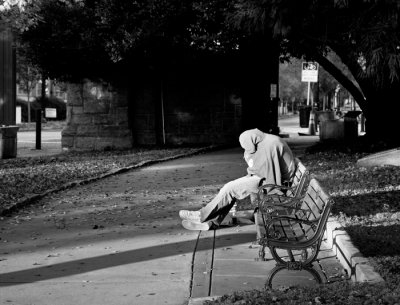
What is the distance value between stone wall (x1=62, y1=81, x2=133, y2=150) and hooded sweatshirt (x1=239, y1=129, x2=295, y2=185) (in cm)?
1454

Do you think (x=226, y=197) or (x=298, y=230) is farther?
(x=226, y=197)

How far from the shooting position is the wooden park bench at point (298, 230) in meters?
6.06

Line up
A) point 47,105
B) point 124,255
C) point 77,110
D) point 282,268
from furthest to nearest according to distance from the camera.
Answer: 1. point 47,105
2. point 77,110
3. point 124,255
4. point 282,268

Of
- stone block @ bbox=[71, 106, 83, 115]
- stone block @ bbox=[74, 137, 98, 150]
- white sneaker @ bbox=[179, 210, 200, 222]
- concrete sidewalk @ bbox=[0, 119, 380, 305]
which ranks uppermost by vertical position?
stone block @ bbox=[71, 106, 83, 115]

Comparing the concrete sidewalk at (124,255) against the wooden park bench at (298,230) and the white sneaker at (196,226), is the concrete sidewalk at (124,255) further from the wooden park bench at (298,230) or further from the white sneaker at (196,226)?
the wooden park bench at (298,230)

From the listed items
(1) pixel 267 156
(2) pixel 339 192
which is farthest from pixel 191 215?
(2) pixel 339 192

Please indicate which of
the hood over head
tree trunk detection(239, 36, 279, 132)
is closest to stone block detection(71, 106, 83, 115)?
tree trunk detection(239, 36, 279, 132)

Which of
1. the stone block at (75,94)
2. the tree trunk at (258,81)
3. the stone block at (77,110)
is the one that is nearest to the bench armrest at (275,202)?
the tree trunk at (258,81)

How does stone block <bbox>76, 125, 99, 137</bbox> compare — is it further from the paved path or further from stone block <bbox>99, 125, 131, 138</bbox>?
the paved path

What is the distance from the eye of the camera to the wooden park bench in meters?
6.06

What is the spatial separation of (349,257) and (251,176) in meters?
2.46

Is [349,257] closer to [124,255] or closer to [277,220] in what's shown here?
[277,220]

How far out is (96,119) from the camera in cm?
2314

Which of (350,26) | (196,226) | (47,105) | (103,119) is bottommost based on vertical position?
(196,226)
